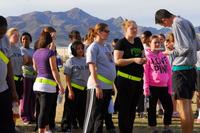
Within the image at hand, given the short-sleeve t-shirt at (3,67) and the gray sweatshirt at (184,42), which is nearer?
the short-sleeve t-shirt at (3,67)

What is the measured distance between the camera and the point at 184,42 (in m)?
7.16

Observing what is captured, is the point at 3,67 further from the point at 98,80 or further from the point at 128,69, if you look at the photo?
the point at 128,69

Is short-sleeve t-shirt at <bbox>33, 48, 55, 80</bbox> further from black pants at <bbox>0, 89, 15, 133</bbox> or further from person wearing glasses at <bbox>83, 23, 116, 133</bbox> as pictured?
black pants at <bbox>0, 89, 15, 133</bbox>

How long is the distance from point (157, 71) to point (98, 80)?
1.87 m

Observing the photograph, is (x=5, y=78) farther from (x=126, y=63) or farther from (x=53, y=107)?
(x=53, y=107)

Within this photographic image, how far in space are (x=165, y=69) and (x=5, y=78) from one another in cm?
364

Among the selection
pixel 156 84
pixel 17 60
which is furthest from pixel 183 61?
pixel 17 60

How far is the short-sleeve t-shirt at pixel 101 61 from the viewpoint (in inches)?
291

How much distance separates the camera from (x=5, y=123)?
625cm

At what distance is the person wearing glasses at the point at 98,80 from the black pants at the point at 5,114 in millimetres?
1483

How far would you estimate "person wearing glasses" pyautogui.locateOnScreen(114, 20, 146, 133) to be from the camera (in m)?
7.64

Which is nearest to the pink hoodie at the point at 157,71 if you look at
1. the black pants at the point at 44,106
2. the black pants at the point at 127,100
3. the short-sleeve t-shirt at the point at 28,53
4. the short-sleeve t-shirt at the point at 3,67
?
the black pants at the point at 127,100

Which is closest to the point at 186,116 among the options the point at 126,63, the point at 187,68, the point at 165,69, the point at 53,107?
the point at 187,68

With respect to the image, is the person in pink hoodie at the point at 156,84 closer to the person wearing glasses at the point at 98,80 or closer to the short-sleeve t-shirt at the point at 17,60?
the person wearing glasses at the point at 98,80
